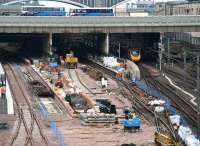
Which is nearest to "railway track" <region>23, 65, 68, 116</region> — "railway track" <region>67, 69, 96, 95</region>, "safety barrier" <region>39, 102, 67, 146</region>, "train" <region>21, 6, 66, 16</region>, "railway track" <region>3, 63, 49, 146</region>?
"safety barrier" <region>39, 102, 67, 146</region>

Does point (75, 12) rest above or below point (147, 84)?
above

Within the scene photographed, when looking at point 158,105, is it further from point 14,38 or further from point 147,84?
point 14,38

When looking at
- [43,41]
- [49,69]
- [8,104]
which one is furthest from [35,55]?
[8,104]

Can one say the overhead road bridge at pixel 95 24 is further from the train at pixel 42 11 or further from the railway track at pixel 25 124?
the railway track at pixel 25 124

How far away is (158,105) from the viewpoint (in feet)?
96.4

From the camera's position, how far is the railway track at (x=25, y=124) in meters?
21.7

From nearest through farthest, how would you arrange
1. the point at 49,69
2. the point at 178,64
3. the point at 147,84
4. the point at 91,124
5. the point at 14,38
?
the point at 91,124 < the point at 147,84 < the point at 49,69 < the point at 178,64 < the point at 14,38

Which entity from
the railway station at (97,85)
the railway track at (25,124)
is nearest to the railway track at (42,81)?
the railway station at (97,85)

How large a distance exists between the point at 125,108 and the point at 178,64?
2425 centimetres

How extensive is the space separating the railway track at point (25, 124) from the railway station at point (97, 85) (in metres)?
0.04

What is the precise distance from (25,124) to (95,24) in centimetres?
2994

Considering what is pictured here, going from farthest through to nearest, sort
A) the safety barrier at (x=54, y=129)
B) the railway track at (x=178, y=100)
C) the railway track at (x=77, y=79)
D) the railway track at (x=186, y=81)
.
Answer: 1. the railway track at (x=186, y=81)
2. the railway track at (x=77, y=79)
3. the railway track at (x=178, y=100)
4. the safety barrier at (x=54, y=129)

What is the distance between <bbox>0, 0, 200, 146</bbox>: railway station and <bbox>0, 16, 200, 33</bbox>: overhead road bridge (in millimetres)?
92

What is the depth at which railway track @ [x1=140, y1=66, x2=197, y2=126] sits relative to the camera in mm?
27361
